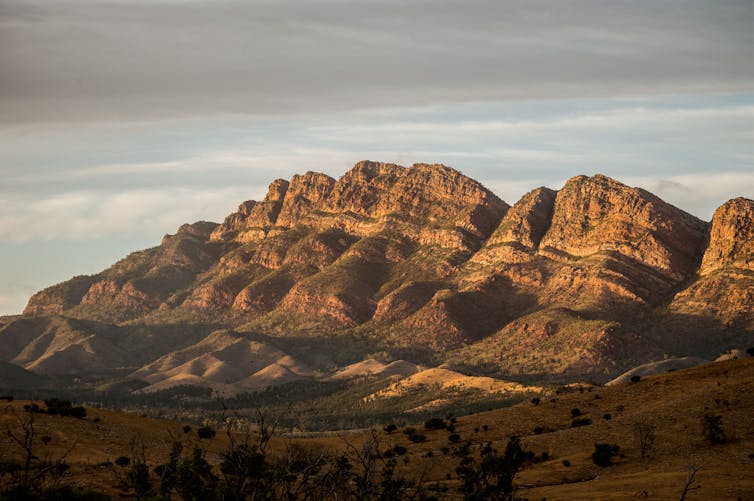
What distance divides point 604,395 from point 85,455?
199ft

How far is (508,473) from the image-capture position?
7731 centimetres

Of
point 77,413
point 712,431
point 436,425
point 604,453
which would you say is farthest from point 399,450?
point 77,413

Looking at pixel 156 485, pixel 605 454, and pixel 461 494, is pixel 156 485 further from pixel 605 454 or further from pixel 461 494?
pixel 605 454

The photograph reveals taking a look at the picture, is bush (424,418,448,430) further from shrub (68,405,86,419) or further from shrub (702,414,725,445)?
shrub (68,405,86,419)

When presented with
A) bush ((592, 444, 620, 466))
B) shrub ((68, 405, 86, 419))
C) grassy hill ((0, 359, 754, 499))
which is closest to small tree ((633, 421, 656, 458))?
grassy hill ((0, 359, 754, 499))

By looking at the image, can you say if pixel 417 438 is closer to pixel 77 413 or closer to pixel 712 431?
pixel 712 431

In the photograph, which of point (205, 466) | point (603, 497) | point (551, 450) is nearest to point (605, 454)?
point (551, 450)

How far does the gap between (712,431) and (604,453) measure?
398 inches

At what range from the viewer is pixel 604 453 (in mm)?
91312

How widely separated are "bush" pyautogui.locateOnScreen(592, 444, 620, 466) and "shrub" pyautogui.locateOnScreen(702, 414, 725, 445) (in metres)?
8.07

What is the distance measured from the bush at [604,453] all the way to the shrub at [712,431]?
8071mm

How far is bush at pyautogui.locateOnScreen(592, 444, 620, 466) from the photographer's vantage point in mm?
90688

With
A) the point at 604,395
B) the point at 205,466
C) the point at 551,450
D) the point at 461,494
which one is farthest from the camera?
the point at 604,395

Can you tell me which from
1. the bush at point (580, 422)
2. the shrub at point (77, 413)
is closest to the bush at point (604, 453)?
the bush at point (580, 422)
